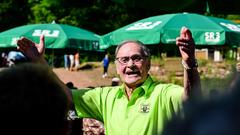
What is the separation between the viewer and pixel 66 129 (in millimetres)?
1606

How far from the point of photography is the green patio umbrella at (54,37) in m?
11.5

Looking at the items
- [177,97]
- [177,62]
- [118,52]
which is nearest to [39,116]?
[177,97]

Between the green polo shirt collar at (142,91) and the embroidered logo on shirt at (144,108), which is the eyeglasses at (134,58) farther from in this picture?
the embroidered logo on shirt at (144,108)

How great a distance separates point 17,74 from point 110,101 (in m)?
2.09

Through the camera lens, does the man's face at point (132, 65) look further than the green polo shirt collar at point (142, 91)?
→ Yes

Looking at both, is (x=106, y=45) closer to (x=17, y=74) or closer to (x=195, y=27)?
(x=195, y=27)

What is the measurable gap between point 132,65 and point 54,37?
8.15 m

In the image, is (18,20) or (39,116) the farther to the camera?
(18,20)

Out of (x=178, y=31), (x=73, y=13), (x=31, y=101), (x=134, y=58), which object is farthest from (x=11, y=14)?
(x=31, y=101)

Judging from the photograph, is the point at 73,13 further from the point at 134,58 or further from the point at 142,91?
the point at 142,91

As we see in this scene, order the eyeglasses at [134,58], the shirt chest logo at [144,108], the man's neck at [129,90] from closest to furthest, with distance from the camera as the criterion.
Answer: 1. the shirt chest logo at [144,108]
2. the man's neck at [129,90]
3. the eyeglasses at [134,58]

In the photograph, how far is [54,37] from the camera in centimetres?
1167

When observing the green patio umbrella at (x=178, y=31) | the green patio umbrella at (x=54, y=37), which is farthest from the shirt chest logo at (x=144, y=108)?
the green patio umbrella at (x=54, y=37)

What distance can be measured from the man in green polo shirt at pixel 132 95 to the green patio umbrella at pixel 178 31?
561 cm
